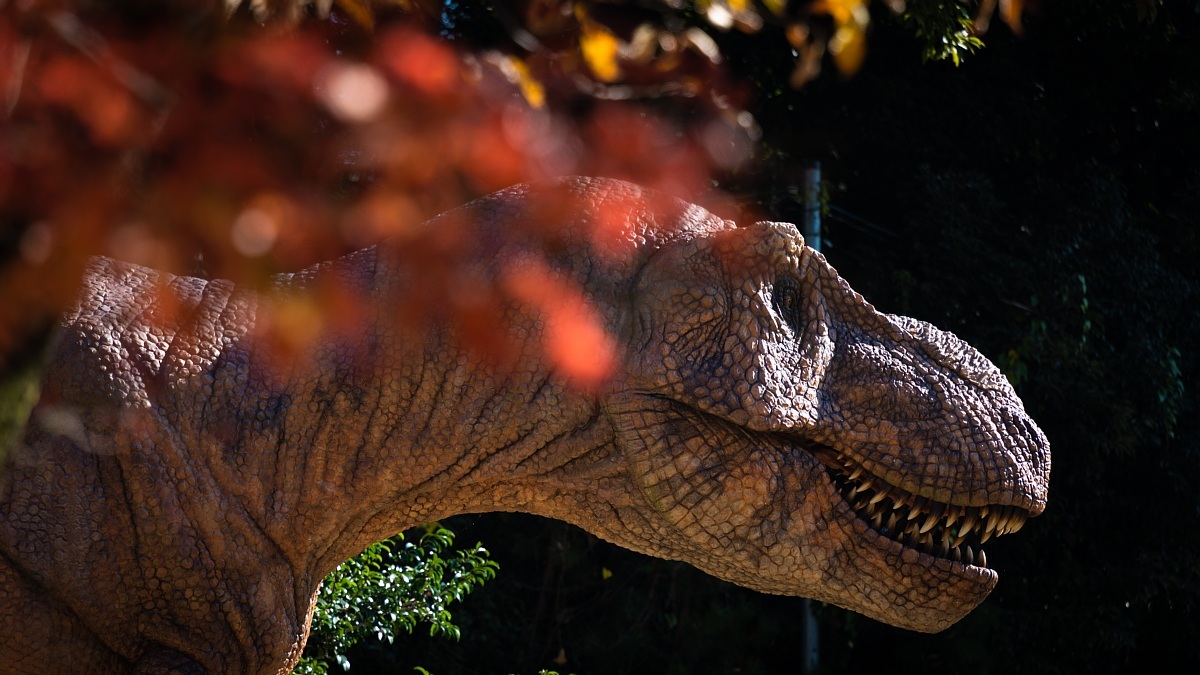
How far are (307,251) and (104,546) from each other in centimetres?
129

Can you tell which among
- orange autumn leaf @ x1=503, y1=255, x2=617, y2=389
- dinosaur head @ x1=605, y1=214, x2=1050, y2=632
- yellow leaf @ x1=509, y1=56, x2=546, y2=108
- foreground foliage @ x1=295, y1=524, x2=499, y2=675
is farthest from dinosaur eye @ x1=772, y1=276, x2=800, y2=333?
foreground foliage @ x1=295, y1=524, x2=499, y2=675

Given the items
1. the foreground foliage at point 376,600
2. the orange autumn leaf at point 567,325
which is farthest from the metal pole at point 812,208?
the orange autumn leaf at point 567,325

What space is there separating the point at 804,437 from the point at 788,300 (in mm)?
357

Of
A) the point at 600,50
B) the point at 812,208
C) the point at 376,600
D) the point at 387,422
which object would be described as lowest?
the point at 376,600

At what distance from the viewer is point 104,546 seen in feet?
10.1

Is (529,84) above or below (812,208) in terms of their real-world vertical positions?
above

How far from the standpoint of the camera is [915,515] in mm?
3369

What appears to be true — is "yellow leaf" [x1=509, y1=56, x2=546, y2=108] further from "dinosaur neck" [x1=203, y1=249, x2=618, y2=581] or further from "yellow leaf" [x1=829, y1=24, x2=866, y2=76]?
"dinosaur neck" [x1=203, y1=249, x2=618, y2=581]

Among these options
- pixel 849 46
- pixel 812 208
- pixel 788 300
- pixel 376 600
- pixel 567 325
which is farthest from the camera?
pixel 812 208

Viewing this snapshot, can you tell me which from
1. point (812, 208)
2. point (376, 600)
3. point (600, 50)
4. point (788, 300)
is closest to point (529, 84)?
point (600, 50)

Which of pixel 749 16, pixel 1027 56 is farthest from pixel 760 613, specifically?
pixel 749 16

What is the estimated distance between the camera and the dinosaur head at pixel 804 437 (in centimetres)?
325

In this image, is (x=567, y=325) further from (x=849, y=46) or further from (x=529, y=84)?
(x=849, y=46)

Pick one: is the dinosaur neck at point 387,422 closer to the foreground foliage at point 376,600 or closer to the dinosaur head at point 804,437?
the dinosaur head at point 804,437
